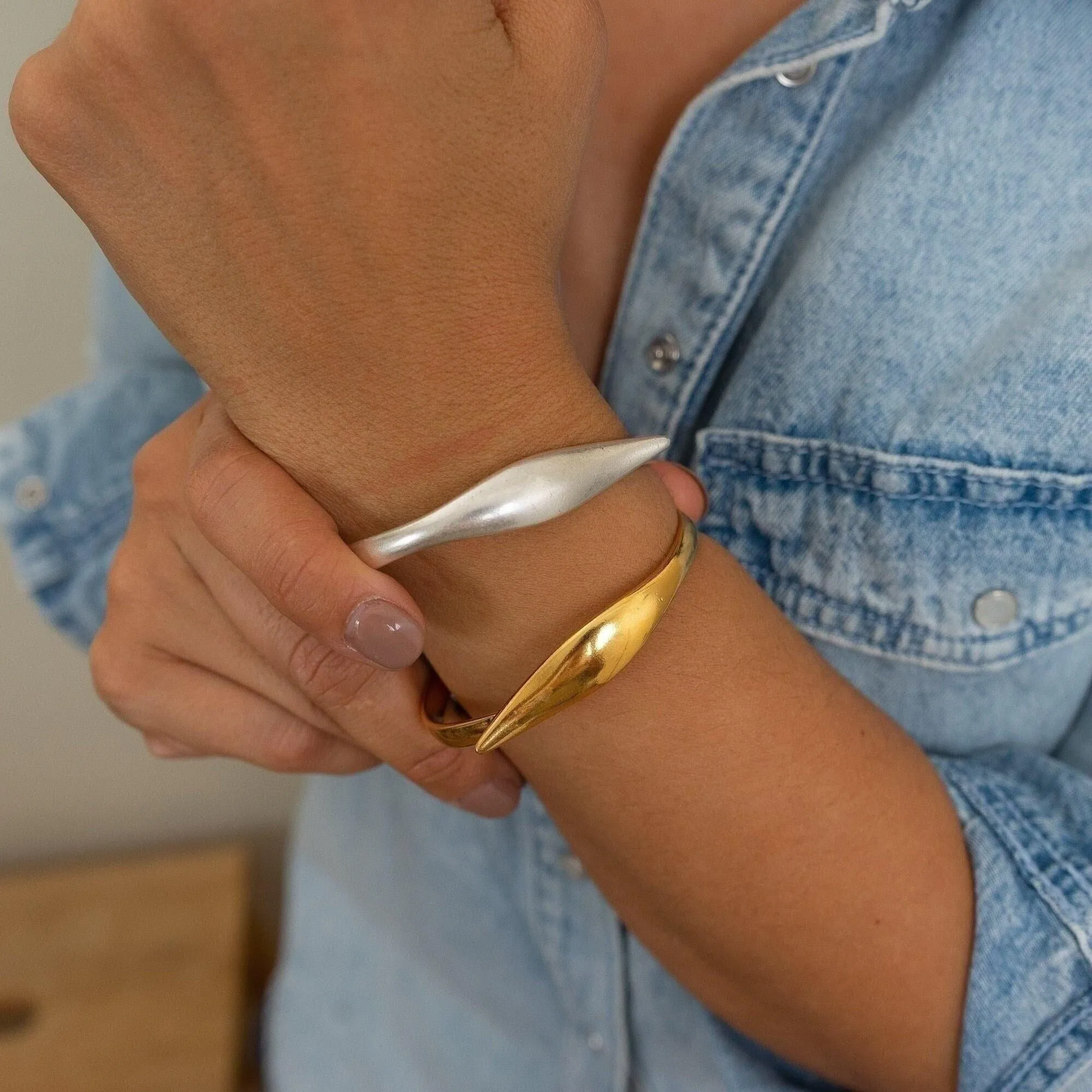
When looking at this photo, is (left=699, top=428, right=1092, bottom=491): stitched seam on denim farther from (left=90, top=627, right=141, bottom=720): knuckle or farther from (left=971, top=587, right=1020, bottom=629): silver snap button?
(left=90, top=627, right=141, bottom=720): knuckle

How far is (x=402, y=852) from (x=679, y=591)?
1.77ft

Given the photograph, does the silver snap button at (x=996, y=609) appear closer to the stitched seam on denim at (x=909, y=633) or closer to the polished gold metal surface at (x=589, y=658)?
the stitched seam on denim at (x=909, y=633)

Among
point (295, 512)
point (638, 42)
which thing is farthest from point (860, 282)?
point (295, 512)

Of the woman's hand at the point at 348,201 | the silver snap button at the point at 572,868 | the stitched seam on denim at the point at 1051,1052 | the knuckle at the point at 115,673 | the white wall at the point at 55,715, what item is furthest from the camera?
the white wall at the point at 55,715

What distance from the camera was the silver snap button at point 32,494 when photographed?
2.47ft

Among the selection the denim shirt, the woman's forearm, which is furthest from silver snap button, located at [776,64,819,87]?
the woman's forearm

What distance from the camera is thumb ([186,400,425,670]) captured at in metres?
0.35

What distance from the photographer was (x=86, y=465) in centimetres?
78

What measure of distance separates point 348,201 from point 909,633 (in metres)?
0.37

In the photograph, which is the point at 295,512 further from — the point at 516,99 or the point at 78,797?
the point at 78,797

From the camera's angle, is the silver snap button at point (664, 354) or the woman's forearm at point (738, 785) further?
the silver snap button at point (664, 354)

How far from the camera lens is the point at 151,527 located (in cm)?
→ 52

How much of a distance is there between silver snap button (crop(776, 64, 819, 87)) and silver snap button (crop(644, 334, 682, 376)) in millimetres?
148

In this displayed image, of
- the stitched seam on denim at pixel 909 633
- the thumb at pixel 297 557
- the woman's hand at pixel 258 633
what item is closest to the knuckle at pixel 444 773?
the woman's hand at pixel 258 633
